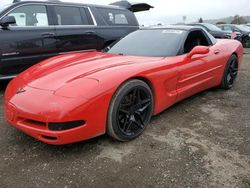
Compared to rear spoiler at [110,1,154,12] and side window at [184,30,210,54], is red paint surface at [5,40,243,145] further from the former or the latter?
rear spoiler at [110,1,154,12]

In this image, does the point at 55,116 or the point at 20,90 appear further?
the point at 20,90

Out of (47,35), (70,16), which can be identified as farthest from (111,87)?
(70,16)

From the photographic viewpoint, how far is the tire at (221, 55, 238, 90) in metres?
4.88

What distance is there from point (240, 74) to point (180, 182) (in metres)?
4.99

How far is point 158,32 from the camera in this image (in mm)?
4145

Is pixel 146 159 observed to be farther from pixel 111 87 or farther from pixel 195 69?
pixel 195 69

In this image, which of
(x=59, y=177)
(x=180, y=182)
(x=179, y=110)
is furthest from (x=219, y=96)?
(x=59, y=177)

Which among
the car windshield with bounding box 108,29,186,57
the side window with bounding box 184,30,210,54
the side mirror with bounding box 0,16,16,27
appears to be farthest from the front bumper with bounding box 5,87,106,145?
the side mirror with bounding box 0,16,16,27

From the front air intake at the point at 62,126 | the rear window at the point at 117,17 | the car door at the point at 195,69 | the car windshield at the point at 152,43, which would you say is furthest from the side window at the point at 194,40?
the rear window at the point at 117,17

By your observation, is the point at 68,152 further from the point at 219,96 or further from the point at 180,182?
the point at 219,96

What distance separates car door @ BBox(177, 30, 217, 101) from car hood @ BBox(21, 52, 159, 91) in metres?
0.51

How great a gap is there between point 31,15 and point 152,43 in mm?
2586

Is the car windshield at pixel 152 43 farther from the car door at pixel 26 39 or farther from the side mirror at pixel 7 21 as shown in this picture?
the side mirror at pixel 7 21

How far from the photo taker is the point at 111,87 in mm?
2652
